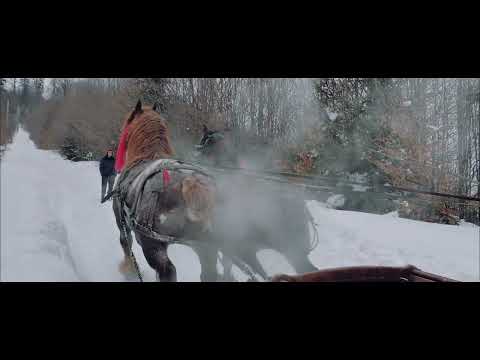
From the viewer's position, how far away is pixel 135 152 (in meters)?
1.23

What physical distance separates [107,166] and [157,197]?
0.32 metres

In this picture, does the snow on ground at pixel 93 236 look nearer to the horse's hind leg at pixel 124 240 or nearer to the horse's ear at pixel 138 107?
the horse's hind leg at pixel 124 240

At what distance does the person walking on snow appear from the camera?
45.9 inches

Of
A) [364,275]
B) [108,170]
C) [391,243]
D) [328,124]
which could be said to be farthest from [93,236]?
[391,243]

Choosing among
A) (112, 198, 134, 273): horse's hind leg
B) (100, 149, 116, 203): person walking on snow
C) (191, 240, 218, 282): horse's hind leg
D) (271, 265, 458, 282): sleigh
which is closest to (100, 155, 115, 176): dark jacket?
(100, 149, 116, 203): person walking on snow

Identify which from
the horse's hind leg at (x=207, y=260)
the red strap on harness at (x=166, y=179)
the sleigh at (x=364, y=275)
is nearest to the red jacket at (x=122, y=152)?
the red strap on harness at (x=166, y=179)

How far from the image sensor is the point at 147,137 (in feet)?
3.94

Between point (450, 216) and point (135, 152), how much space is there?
158cm

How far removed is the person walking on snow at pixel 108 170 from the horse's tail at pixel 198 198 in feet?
1.35

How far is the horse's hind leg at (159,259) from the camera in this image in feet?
3.43

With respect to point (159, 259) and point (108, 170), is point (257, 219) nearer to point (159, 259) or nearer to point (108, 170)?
point (159, 259)
